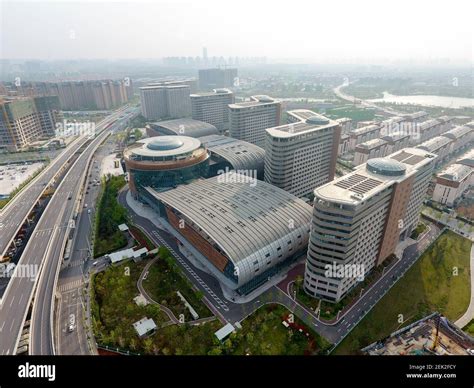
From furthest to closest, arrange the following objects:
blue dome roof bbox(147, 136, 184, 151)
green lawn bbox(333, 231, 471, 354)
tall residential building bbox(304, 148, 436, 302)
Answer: blue dome roof bbox(147, 136, 184, 151) → tall residential building bbox(304, 148, 436, 302) → green lawn bbox(333, 231, 471, 354)

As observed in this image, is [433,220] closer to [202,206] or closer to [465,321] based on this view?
[465,321]

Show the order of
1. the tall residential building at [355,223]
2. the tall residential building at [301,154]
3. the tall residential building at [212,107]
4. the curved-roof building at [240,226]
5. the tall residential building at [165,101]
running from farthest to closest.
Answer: the tall residential building at [165,101]
the tall residential building at [212,107]
the tall residential building at [301,154]
the curved-roof building at [240,226]
the tall residential building at [355,223]

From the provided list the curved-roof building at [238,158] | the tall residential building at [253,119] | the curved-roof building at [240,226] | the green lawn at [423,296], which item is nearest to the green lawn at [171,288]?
the curved-roof building at [240,226]

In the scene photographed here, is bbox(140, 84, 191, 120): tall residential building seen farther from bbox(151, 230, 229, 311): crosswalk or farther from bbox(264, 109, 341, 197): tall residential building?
bbox(151, 230, 229, 311): crosswalk

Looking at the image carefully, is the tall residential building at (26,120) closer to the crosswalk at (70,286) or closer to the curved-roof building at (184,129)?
the curved-roof building at (184,129)

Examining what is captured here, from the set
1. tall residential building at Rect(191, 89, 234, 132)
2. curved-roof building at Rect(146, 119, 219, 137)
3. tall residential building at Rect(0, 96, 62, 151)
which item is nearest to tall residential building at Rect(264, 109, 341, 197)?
curved-roof building at Rect(146, 119, 219, 137)

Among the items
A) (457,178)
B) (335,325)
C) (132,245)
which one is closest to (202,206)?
(132,245)
